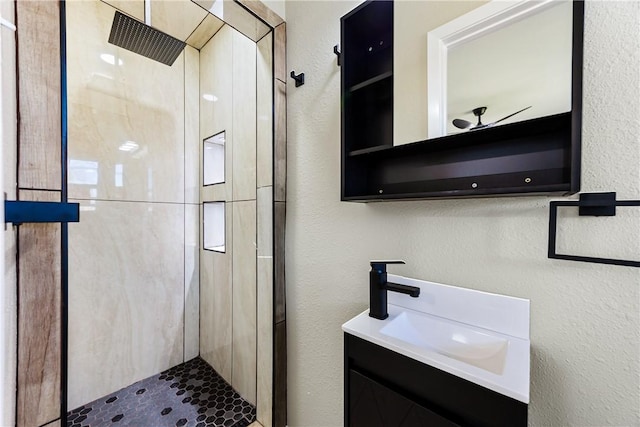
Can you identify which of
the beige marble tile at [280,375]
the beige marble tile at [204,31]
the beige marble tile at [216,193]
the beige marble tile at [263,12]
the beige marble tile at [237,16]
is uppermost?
the beige marble tile at [204,31]

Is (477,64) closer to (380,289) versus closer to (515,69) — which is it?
(515,69)

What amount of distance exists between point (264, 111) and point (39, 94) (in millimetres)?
833

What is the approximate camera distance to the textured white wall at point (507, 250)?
57 cm

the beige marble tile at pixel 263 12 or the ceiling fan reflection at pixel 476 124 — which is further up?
the beige marble tile at pixel 263 12

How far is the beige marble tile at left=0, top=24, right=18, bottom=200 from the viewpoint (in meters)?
0.55

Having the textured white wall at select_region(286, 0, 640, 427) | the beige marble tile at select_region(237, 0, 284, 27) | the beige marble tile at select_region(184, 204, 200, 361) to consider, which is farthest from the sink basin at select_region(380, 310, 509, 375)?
the beige marble tile at select_region(184, 204, 200, 361)

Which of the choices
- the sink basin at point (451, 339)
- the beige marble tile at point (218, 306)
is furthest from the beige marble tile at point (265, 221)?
the sink basin at point (451, 339)

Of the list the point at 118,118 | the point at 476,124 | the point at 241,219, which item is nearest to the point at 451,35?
the point at 476,124

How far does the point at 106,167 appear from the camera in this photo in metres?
1.55

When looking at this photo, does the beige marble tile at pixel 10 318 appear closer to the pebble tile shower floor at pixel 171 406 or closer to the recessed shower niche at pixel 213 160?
the pebble tile shower floor at pixel 171 406

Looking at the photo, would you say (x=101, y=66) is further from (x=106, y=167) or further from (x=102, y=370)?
(x=102, y=370)

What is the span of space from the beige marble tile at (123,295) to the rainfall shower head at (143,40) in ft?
3.17

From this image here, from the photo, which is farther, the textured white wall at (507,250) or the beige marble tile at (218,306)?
the beige marble tile at (218,306)

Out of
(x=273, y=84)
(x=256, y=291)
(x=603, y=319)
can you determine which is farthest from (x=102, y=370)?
(x=603, y=319)
